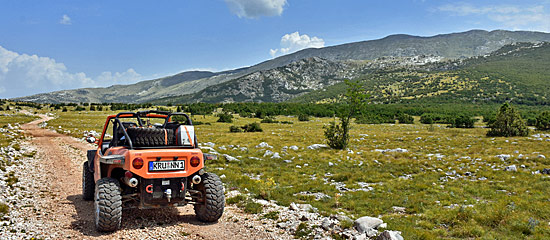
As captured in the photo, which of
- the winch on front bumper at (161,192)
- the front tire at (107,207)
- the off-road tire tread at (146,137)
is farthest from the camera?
the off-road tire tread at (146,137)

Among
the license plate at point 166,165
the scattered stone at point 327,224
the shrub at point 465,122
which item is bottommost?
the shrub at point 465,122

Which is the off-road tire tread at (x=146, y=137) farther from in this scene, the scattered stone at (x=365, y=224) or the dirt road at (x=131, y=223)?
the scattered stone at (x=365, y=224)

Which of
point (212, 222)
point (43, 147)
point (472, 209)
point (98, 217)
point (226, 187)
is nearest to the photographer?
point (98, 217)

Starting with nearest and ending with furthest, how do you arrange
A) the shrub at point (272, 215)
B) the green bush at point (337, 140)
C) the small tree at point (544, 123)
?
1. the shrub at point (272, 215)
2. the green bush at point (337, 140)
3. the small tree at point (544, 123)

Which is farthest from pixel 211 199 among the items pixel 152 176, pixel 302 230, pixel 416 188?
pixel 416 188

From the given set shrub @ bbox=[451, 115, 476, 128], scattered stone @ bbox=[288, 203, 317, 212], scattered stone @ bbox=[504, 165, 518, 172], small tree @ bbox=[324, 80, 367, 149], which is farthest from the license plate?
shrub @ bbox=[451, 115, 476, 128]

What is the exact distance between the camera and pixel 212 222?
28.6ft

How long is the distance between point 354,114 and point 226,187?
65.5ft

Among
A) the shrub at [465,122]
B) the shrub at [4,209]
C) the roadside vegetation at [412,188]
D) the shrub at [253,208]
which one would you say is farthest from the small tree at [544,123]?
the shrub at [4,209]

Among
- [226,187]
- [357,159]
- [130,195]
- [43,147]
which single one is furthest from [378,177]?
[43,147]

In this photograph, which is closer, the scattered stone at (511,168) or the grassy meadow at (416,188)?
the grassy meadow at (416,188)

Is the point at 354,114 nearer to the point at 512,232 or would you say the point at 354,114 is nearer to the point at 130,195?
the point at 512,232

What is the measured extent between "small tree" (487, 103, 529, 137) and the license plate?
46.0 metres

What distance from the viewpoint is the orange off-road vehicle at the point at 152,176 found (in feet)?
24.2
